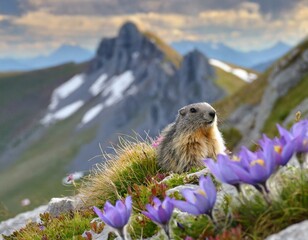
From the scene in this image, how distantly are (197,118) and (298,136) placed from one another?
21.3ft

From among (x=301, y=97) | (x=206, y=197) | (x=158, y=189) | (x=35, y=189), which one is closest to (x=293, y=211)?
(x=206, y=197)

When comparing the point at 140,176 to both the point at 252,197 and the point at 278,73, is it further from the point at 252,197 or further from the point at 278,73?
the point at 278,73

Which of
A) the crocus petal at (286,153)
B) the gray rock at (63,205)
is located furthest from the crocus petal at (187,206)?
the gray rock at (63,205)

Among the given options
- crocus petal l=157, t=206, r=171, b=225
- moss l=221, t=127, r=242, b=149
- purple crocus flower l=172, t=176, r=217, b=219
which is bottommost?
moss l=221, t=127, r=242, b=149

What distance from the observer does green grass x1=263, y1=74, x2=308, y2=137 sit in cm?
4581

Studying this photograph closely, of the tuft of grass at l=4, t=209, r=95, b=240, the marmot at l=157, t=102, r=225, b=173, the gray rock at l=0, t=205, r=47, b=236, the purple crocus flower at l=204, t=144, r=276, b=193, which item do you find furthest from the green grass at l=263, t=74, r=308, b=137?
the purple crocus flower at l=204, t=144, r=276, b=193

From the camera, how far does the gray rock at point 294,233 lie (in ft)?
13.3

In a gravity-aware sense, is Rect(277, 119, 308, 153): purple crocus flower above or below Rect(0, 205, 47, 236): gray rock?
above

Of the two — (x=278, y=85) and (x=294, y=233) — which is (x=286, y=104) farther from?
(x=294, y=233)

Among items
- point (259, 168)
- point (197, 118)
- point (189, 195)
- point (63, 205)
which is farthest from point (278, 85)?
point (259, 168)

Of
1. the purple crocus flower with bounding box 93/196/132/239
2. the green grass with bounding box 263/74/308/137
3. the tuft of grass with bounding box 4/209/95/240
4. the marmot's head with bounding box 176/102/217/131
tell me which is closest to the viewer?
the purple crocus flower with bounding box 93/196/132/239

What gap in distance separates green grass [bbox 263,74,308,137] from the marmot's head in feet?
111

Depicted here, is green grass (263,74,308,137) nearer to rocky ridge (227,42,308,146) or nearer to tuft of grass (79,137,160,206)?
rocky ridge (227,42,308,146)

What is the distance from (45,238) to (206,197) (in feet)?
14.2
